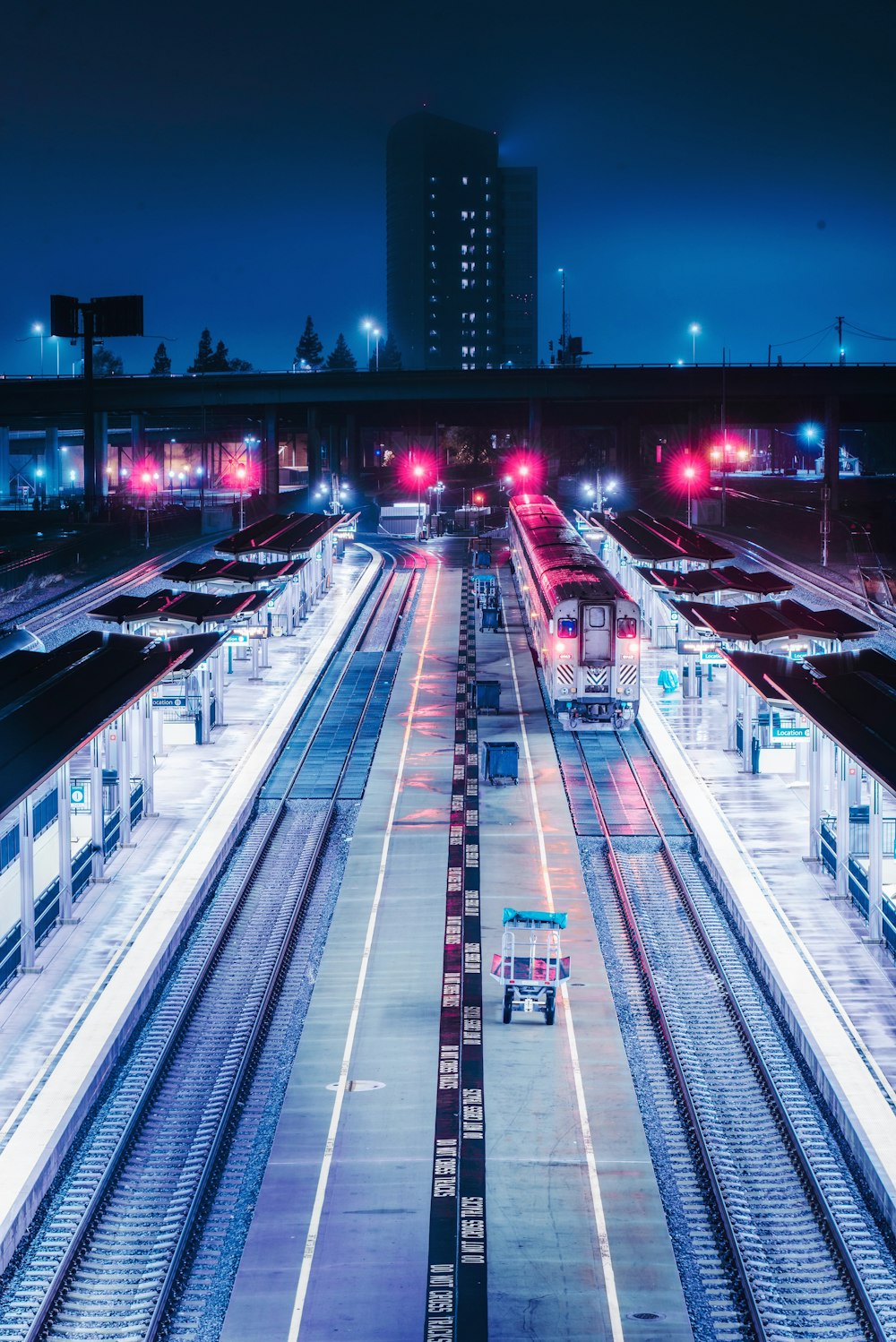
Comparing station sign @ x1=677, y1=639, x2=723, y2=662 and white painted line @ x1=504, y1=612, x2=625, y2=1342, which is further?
station sign @ x1=677, y1=639, x2=723, y2=662

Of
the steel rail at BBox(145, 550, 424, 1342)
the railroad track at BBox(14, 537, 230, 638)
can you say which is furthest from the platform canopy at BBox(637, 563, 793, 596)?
the railroad track at BBox(14, 537, 230, 638)

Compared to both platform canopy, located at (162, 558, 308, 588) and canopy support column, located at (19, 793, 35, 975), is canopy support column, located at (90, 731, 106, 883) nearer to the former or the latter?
canopy support column, located at (19, 793, 35, 975)

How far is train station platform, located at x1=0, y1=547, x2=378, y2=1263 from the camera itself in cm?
1692

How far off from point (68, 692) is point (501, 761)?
11.1 metres

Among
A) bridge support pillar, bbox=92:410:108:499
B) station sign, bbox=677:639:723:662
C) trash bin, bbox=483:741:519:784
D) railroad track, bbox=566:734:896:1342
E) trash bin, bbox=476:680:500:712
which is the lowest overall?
railroad track, bbox=566:734:896:1342

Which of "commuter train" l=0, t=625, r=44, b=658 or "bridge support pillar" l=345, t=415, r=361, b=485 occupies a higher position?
"bridge support pillar" l=345, t=415, r=361, b=485

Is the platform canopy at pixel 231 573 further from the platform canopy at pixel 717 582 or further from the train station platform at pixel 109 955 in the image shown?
the platform canopy at pixel 717 582

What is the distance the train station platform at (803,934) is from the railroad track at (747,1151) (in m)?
0.41

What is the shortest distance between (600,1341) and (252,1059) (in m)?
7.67

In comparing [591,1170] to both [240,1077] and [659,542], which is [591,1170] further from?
[659,542]

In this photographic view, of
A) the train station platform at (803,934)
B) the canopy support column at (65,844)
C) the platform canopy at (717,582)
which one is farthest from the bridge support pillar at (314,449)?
the canopy support column at (65,844)

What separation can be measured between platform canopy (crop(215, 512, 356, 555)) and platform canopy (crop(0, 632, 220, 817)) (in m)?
21.2

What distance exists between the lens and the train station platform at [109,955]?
16922mm

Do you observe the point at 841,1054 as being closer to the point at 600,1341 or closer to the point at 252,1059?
the point at 600,1341
